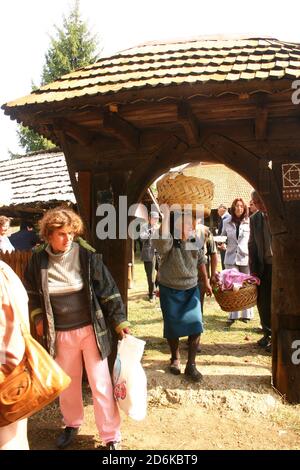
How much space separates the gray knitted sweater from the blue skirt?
0.29 ft

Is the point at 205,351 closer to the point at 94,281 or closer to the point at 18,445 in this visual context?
the point at 94,281

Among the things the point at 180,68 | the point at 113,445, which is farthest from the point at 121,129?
the point at 113,445

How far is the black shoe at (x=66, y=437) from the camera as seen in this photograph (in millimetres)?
3736

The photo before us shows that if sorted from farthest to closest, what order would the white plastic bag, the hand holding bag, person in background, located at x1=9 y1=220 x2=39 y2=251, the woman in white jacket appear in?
person in background, located at x1=9 y1=220 x2=39 y2=251, the woman in white jacket, the white plastic bag, the hand holding bag

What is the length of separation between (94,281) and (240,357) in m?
2.85

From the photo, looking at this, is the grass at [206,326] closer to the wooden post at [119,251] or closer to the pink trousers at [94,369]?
the wooden post at [119,251]

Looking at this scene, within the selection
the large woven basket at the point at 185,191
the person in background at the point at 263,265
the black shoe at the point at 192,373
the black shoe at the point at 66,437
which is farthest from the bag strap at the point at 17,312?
the person in background at the point at 263,265

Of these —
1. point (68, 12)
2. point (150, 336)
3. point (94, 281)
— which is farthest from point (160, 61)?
point (68, 12)

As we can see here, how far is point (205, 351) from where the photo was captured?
5.86m

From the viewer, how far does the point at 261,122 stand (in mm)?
4301

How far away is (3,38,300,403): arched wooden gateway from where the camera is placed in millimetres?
3961

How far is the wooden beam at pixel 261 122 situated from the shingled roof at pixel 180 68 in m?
0.39

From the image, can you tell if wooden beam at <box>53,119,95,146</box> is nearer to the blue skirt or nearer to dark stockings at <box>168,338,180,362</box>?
the blue skirt

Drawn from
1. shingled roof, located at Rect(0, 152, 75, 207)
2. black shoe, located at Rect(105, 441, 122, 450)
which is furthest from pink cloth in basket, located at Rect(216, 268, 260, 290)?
shingled roof, located at Rect(0, 152, 75, 207)
